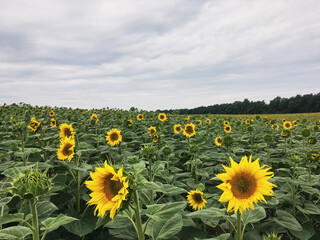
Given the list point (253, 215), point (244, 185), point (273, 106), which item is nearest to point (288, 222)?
point (253, 215)

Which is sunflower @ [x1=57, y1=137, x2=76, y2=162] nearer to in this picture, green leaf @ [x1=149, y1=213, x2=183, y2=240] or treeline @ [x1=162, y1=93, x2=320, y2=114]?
green leaf @ [x1=149, y1=213, x2=183, y2=240]

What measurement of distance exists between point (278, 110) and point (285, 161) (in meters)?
70.6

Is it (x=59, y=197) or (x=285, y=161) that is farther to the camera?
(x=285, y=161)

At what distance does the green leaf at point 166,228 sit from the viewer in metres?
1.74

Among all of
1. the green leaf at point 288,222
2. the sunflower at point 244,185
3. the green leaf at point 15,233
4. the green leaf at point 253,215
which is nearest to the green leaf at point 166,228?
the sunflower at point 244,185

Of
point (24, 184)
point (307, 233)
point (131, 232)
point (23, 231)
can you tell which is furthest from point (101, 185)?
point (307, 233)

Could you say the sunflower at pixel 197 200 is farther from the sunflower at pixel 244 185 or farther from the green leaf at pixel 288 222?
the sunflower at pixel 244 185

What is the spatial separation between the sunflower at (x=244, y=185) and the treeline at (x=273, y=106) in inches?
2388

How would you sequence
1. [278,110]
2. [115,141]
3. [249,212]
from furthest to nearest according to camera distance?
[278,110] < [115,141] < [249,212]

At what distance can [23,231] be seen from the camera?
1514 mm

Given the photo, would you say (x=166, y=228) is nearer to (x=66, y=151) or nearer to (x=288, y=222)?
(x=288, y=222)

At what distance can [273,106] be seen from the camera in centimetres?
6875

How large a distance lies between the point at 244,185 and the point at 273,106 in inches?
2970

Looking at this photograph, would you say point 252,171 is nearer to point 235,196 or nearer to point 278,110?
point 235,196
